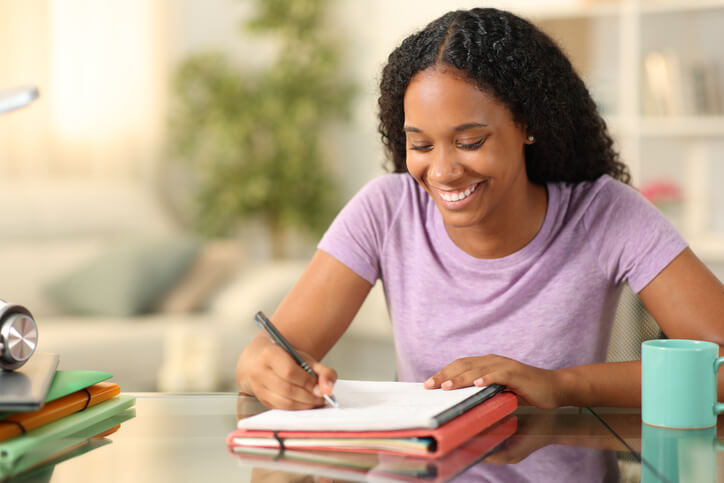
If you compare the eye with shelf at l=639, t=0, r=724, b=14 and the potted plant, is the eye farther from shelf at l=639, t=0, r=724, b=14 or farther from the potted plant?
the potted plant

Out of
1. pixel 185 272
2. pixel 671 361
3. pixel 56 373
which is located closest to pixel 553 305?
pixel 671 361

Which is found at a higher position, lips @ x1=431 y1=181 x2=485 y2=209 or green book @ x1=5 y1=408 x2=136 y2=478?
lips @ x1=431 y1=181 x2=485 y2=209

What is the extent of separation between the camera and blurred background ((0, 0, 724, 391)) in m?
3.12

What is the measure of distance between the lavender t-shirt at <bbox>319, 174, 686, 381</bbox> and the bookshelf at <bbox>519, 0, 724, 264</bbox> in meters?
1.98

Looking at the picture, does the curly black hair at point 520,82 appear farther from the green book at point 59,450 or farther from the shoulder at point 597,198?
the green book at point 59,450

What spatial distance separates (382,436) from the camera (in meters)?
0.83

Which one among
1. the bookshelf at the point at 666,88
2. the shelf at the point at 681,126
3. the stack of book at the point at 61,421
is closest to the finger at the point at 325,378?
the stack of book at the point at 61,421

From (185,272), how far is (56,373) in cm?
233

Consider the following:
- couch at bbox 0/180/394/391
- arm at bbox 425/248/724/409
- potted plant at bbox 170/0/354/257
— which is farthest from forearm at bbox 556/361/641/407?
potted plant at bbox 170/0/354/257

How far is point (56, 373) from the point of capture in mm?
960

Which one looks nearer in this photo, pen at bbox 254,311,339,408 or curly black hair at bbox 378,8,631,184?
pen at bbox 254,311,339,408

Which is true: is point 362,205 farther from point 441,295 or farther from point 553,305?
point 553,305

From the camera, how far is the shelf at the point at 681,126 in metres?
3.20

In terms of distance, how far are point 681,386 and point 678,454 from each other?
0.09 metres
